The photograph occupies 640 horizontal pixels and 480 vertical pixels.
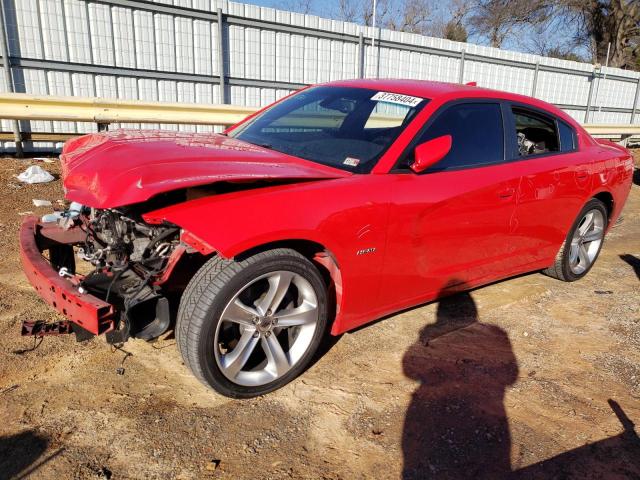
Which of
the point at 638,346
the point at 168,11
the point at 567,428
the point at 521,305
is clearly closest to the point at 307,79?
the point at 168,11

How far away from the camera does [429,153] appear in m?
3.07

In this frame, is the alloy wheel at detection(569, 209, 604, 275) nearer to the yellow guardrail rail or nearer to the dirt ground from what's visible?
the dirt ground

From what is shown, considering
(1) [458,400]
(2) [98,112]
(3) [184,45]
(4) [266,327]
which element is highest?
(3) [184,45]

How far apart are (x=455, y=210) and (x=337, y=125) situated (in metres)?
1.01

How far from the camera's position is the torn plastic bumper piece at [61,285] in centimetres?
242

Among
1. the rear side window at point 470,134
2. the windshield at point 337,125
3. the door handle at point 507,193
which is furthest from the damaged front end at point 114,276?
the door handle at point 507,193

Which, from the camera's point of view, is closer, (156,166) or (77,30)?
(156,166)

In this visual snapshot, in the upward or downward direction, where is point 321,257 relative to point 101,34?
downward

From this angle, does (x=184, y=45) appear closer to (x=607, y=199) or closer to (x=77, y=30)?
(x=77, y=30)

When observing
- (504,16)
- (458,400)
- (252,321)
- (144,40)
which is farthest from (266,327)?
(504,16)

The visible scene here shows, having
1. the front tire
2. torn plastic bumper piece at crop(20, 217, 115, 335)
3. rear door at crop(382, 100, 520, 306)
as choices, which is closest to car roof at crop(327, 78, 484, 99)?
rear door at crop(382, 100, 520, 306)

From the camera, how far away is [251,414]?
270cm

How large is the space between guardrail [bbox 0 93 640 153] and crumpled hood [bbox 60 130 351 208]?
4.31 m

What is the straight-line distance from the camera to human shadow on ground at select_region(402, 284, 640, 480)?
2.42 m
